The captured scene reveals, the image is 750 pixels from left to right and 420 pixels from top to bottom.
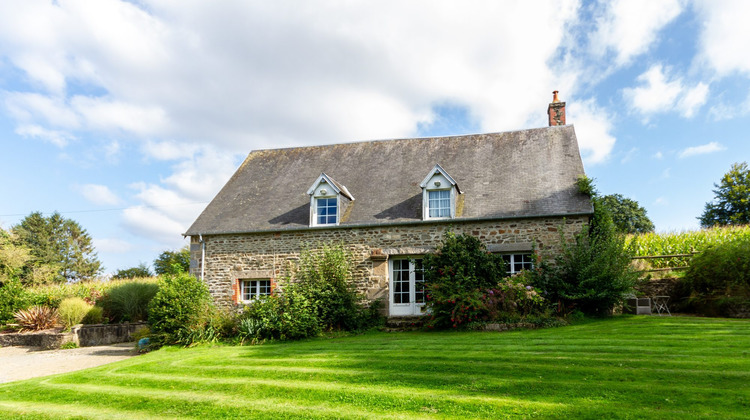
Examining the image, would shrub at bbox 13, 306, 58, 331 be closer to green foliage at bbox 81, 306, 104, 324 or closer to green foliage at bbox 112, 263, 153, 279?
green foliage at bbox 81, 306, 104, 324

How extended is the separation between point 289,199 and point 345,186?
6.32 ft

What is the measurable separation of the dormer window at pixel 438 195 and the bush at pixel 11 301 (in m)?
15.1

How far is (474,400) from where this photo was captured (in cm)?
537

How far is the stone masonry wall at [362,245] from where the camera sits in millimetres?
12828

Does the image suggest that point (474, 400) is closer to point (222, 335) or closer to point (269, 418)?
point (269, 418)

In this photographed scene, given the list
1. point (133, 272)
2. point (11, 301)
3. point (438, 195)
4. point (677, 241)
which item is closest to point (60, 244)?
point (133, 272)

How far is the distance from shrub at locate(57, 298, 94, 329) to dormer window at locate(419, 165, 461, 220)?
11653 mm

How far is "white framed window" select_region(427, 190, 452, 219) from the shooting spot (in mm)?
13594

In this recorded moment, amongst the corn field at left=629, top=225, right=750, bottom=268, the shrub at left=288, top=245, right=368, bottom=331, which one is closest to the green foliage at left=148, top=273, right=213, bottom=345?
the shrub at left=288, top=245, right=368, bottom=331

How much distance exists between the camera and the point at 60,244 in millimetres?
42344

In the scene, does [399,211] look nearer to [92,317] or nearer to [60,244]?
[92,317]

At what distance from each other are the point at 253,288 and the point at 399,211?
5.25 meters

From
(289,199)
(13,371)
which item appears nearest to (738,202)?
(289,199)

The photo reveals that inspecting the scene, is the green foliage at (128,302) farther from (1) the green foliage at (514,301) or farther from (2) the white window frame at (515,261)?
(2) the white window frame at (515,261)
